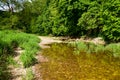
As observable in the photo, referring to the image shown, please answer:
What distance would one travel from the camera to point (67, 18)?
49875mm

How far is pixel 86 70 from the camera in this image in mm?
16031

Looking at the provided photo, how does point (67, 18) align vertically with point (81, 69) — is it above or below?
above

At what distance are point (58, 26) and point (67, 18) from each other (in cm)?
376

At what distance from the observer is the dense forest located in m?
33.8

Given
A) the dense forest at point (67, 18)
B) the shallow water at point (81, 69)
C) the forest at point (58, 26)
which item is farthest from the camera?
the dense forest at point (67, 18)

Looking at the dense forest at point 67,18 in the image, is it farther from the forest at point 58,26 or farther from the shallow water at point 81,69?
the shallow water at point 81,69

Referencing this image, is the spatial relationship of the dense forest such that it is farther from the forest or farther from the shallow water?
the shallow water

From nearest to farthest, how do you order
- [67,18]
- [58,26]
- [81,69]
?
[81,69], [67,18], [58,26]

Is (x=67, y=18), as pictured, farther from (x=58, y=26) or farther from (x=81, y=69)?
(x=81, y=69)

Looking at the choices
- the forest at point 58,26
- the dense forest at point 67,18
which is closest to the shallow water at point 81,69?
the forest at point 58,26

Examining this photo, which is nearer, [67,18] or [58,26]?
[67,18]

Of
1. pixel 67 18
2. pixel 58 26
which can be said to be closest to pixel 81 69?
pixel 67 18

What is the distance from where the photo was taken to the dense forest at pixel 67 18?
33.8 meters

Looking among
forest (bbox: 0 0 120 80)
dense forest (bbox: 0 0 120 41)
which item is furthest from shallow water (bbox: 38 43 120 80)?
dense forest (bbox: 0 0 120 41)
